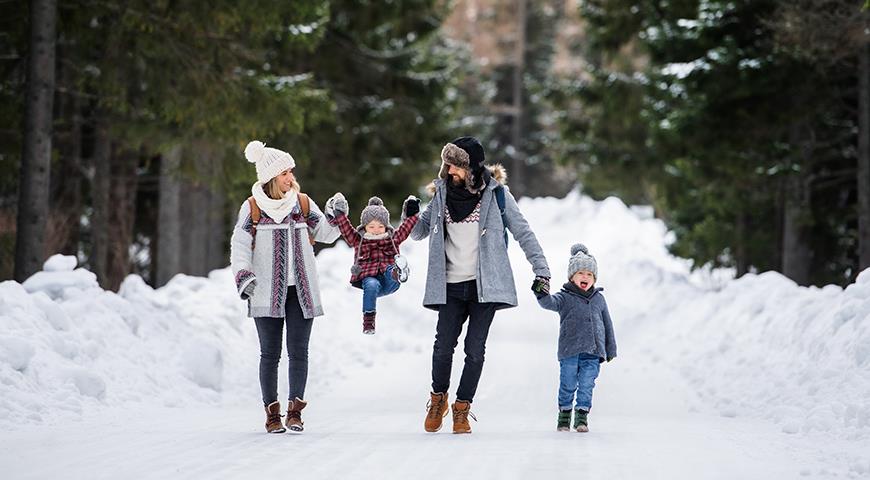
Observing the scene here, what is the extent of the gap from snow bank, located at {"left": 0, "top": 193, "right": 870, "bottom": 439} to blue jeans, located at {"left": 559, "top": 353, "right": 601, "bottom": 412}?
4.79 feet

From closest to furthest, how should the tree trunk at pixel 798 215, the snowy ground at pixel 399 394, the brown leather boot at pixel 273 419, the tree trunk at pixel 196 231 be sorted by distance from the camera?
the snowy ground at pixel 399 394 → the brown leather boot at pixel 273 419 → the tree trunk at pixel 798 215 → the tree trunk at pixel 196 231

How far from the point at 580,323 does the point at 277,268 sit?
90.5 inches

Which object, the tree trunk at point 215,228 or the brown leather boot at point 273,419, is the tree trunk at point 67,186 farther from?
the brown leather boot at point 273,419

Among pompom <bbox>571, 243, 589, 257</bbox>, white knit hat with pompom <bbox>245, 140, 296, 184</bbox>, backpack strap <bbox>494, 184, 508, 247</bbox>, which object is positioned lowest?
pompom <bbox>571, 243, 589, 257</bbox>

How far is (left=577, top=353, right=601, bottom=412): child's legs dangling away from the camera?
8.73 m

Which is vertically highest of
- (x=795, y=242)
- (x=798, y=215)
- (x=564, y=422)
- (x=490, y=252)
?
(x=798, y=215)

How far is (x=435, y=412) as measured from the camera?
27.4 feet

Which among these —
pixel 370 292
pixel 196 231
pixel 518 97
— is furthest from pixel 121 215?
pixel 518 97

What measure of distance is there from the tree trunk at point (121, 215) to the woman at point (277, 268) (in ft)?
39.2

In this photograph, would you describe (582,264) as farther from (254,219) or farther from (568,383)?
(254,219)

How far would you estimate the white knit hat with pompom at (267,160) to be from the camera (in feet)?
26.9

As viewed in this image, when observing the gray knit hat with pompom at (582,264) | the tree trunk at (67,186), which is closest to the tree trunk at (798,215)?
the gray knit hat with pompom at (582,264)

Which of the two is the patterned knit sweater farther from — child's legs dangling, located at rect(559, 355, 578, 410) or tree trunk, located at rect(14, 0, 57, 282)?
tree trunk, located at rect(14, 0, 57, 282)

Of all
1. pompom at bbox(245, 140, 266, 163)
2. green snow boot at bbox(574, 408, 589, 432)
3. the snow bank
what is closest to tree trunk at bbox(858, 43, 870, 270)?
the snow bank
